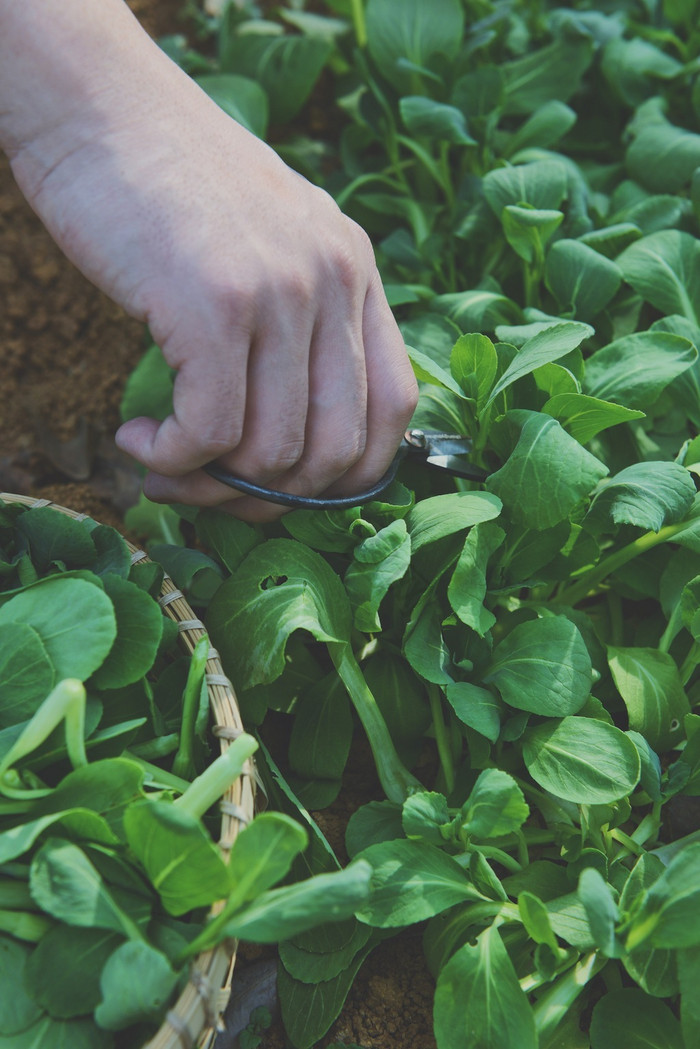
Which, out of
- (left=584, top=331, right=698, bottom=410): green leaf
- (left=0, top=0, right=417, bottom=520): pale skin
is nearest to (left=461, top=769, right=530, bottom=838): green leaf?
(left=0, top=0, right=417, bottom=520): pale skin

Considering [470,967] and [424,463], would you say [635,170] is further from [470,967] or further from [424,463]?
[470,967]

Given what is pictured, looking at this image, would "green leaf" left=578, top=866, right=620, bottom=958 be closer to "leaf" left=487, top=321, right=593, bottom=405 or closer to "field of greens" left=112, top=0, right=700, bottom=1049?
"field of greens" left=112, top=0, right=700, bottom=1049

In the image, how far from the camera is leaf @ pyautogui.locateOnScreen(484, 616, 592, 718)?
3.03 ft

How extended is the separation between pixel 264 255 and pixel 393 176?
0.99 meters

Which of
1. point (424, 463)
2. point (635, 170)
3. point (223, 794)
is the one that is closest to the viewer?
point (223, 794)

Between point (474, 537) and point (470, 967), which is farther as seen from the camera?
point (474, 537)

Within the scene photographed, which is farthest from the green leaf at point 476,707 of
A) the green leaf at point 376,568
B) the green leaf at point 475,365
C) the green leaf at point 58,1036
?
the green leaf at point 58,1036

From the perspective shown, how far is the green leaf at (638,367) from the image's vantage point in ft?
3.50

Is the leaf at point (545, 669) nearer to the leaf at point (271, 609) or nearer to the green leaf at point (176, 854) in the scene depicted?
the leaf at point (271, 609)

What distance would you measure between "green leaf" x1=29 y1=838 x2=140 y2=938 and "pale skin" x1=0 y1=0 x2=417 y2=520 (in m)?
0.38

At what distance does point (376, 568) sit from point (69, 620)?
0.30 meters

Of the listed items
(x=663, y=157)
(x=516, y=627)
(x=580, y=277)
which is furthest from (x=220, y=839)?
(x=663, y=157)

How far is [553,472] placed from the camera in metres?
0.92

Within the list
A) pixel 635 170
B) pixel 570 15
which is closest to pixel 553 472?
pixel 635 170
